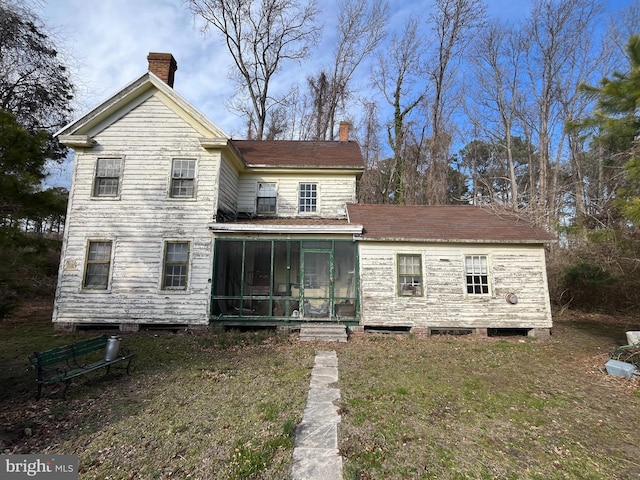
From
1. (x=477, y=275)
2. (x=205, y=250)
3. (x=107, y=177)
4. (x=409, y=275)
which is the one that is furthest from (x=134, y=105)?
(x=477, y=275)

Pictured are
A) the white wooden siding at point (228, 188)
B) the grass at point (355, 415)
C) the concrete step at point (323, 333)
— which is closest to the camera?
the grass at point (355, 415)

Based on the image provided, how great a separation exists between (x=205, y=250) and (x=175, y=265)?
1.15 m

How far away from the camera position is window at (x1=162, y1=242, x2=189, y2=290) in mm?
10641

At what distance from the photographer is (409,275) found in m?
10.7

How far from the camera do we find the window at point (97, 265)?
10.6m

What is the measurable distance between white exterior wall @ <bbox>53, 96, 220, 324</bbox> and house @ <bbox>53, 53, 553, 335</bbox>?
35 millimetres

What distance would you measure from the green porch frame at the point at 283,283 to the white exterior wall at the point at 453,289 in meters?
0.65

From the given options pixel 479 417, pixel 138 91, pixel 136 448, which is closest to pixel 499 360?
pixel 479 417

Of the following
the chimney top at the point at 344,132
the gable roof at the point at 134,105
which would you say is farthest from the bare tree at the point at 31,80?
the chimney top at the point at 344,132

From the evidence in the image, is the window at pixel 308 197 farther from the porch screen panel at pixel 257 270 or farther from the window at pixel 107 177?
the window at pixel 107 177

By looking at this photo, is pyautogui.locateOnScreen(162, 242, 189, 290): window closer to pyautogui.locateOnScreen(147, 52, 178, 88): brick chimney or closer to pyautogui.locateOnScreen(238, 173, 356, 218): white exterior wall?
pyautogui.locateOnScreen(238, 173, 356, 218): white exterior wall

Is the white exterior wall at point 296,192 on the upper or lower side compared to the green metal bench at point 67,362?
upper

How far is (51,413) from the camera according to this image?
4.87 metres

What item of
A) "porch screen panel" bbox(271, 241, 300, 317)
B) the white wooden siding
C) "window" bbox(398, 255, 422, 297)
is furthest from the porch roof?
"window" bbox(398, 255, 422, 297)
